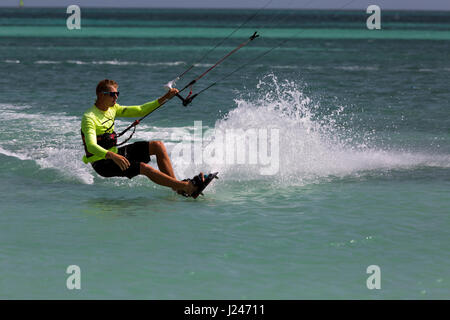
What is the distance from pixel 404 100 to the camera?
20.4 meters

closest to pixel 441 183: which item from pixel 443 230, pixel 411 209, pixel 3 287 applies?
pixel 411 209

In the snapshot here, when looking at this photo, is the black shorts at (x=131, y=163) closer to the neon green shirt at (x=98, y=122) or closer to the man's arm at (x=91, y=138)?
the neon green shirt at (x=98, y=122)

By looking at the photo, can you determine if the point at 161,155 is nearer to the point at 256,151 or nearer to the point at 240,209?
the point at 240,209

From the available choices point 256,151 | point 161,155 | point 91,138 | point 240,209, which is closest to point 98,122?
point 91,138

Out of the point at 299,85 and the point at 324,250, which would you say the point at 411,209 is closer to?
the point at 324,250

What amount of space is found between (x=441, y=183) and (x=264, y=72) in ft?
66.2

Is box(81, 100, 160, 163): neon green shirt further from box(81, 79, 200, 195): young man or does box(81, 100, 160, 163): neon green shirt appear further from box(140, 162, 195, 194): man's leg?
box(140, 162, 195, 194): man's leg

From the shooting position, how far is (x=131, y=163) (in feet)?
28.4

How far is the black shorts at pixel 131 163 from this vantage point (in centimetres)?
853

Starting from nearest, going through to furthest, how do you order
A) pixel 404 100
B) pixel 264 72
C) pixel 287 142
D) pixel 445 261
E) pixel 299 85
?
pixel 445 261, pixel 287 142, pixel 404 100, pixel 299 85, pixel 264 72

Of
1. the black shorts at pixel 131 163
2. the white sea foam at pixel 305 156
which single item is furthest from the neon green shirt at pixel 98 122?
the white sea foam at pixel 305 156

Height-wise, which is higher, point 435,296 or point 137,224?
point 137,224

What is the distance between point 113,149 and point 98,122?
16.2 inches

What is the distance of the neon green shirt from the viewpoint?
8250 mm
